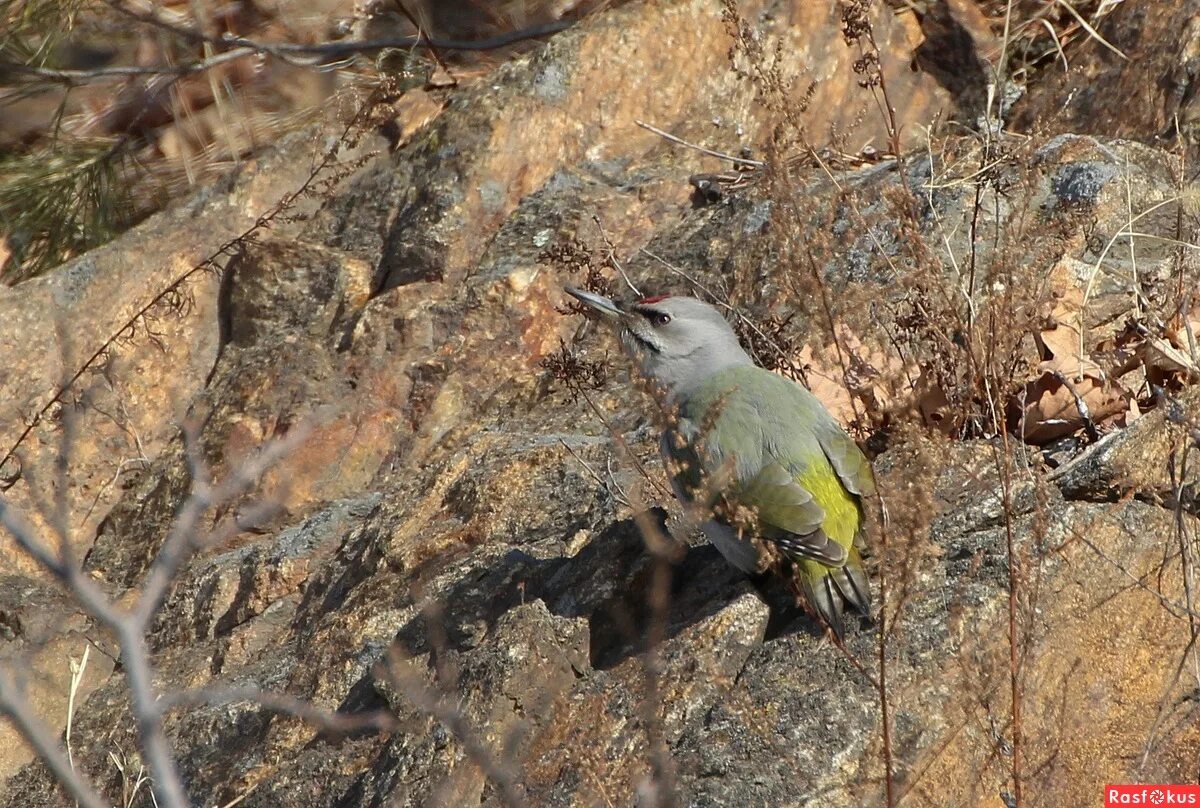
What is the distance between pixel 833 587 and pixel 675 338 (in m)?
1.32

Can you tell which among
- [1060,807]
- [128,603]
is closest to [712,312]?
[1060,807]

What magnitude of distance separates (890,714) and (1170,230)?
3.09 m

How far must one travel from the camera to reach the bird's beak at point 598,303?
5.27m

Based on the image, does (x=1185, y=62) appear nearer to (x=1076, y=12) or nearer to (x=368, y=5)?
(x=1076, y=12)

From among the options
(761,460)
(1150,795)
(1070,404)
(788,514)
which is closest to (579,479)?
(761,460)

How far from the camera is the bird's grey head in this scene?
5.18m

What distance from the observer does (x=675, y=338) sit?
529 centimetres

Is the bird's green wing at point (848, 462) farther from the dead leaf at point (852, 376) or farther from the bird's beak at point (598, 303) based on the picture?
the bird's beak at point (598, 303)

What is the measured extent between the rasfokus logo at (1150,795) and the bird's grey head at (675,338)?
192 centimetres

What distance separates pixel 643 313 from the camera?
17.8 feet

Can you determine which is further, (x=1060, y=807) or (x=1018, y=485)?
(x=1018, y=485)

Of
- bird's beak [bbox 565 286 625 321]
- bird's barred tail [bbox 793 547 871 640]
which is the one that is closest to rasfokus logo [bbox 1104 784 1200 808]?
bird's barred tail [bbox 793 547 871 640]

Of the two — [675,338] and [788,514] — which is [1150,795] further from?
[675,338]

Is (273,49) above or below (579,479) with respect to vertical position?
above
